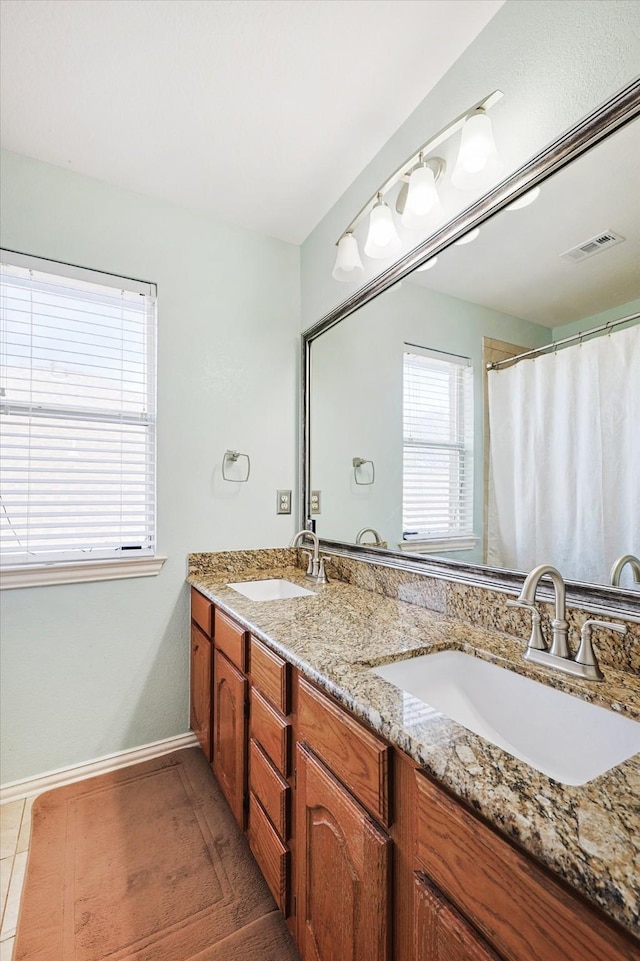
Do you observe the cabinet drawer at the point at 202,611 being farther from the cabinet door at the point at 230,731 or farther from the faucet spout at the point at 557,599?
the faucet spout at the point at 557,599

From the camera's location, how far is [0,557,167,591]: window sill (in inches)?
68.9

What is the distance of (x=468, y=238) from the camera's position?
1365 millimetres

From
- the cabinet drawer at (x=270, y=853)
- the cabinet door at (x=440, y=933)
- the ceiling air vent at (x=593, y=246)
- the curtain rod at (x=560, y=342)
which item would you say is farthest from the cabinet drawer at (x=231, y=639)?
the ceiling air vent at (x=593, y=246)

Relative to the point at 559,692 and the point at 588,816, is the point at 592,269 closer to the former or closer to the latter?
the point at 559,692

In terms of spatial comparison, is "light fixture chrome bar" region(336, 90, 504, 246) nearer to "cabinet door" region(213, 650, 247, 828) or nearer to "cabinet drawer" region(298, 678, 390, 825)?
"cabinet drawer" region(298, 678, 390, 825)

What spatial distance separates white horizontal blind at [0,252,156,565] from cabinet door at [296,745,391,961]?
135cm

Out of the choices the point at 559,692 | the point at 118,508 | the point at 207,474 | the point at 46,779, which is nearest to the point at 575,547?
the point at 559,692

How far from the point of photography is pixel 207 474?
2.16 m

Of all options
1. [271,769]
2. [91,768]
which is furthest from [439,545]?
[91,768]

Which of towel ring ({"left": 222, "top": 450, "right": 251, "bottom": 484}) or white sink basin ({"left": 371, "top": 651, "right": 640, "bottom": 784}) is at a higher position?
towel ring ({"left": 222, "top": 450, "right": 251, "bottom": 484})

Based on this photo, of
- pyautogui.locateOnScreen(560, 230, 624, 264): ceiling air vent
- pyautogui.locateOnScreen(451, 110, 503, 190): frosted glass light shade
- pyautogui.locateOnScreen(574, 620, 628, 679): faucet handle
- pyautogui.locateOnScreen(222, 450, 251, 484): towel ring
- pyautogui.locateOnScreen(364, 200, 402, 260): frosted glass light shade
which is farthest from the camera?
pyautogui.locateOnScreen(222, 450, 251, 484): towel ring

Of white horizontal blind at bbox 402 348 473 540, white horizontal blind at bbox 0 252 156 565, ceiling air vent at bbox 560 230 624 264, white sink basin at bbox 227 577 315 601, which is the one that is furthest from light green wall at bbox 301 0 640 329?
white sink basin at bbox 227 577 315 601

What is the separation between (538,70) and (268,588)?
6.53ft

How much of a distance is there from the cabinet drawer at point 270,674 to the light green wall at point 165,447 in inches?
35.5
